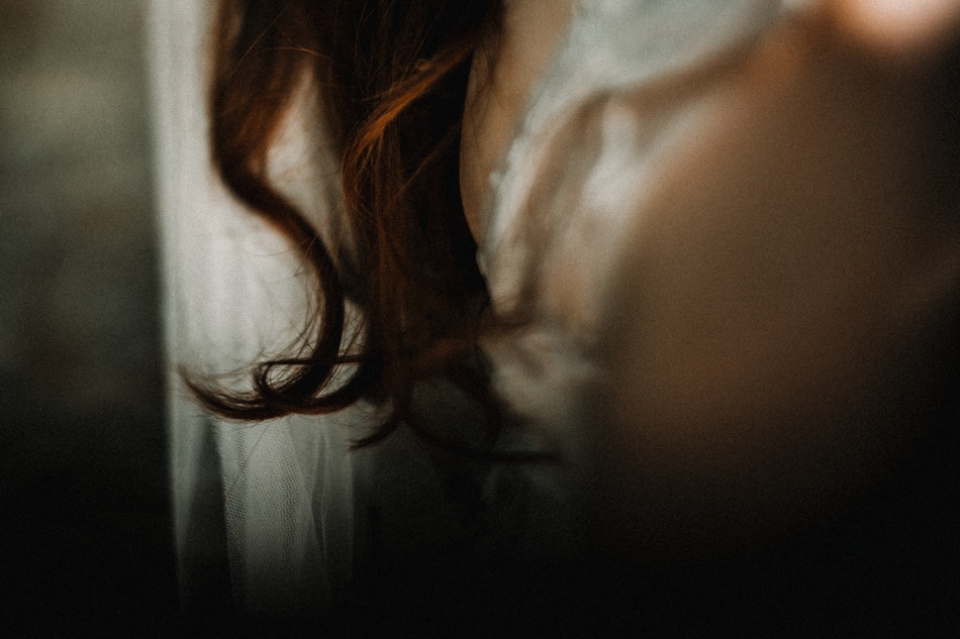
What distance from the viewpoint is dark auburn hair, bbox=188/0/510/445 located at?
433 millimetres

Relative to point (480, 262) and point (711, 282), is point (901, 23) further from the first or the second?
point (480, 262)

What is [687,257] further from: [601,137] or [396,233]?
[396,233]

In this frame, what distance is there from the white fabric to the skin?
0.02 metres

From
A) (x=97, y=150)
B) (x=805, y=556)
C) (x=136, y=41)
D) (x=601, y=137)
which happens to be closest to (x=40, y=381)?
(x=97, y=150)

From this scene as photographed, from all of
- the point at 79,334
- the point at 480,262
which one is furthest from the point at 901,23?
the point at 79,334

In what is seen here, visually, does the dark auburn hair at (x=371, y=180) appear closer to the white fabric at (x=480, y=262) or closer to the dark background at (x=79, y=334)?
the white fabric at (x=480, y=262)

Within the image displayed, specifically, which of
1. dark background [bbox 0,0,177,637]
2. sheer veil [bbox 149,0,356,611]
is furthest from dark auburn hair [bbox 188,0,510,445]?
dark background [bbox 0,0,177,637]

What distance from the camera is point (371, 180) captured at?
47cm

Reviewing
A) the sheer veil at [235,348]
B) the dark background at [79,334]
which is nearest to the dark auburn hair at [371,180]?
the sheer veil at [235,348]

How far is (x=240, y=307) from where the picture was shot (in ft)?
1.76

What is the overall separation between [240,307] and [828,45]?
487 mm

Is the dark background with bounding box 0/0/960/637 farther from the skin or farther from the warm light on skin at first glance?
the warm light on skin

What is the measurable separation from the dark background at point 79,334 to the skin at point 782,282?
0.39 meters

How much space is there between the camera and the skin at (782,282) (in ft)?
0.92
